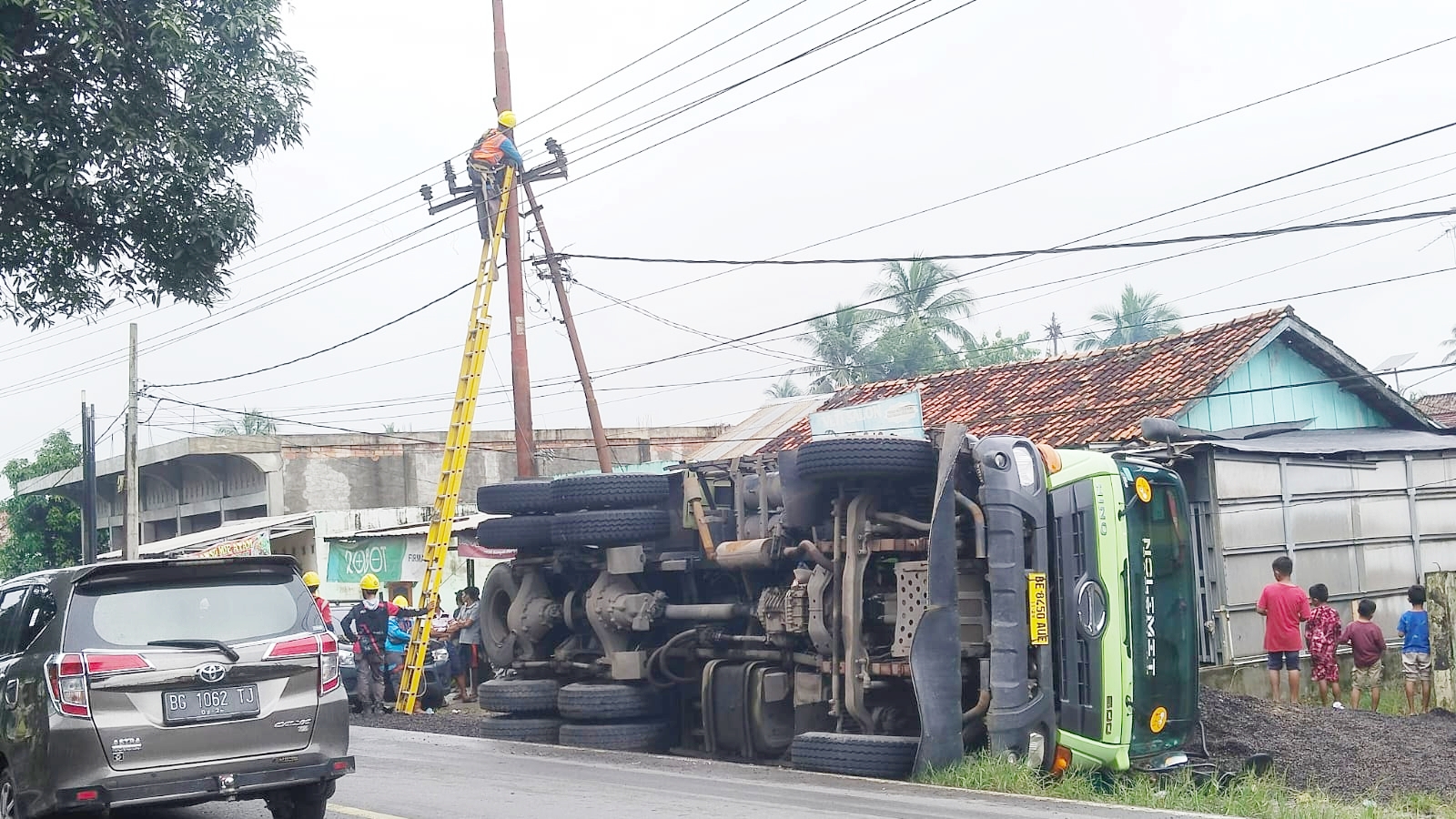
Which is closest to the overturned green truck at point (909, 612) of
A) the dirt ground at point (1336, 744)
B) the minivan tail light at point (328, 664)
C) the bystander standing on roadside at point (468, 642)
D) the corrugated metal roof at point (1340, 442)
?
the dirt ground at point (1336, 744)

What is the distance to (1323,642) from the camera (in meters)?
14.2

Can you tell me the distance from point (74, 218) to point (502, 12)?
1011 centimetres

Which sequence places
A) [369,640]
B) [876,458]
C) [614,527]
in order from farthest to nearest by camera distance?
[369,640], [614,527], [876,458]

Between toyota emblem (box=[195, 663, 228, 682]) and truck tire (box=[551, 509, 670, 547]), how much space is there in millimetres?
5433

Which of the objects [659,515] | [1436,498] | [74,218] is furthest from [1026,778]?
[1436,498]

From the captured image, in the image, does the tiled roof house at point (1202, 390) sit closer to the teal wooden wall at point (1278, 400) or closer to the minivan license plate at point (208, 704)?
the teal wooden wall at point (1278, 400)

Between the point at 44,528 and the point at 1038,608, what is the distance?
4052 cm

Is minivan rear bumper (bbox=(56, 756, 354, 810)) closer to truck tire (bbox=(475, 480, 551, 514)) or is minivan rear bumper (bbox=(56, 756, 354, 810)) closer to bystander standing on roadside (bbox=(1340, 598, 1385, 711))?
truck tire (bbox=(475, 480, 551, 514))

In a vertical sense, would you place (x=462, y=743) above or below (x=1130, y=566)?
below

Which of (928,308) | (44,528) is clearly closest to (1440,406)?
(928,308)

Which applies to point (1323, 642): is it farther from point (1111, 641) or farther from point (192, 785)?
point (192, 785)

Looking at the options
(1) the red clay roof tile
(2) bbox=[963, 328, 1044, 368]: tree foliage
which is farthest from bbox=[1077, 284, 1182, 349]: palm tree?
(1) the red clay roof tile

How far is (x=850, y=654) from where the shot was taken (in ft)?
32.5

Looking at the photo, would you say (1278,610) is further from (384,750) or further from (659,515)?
(384,750)
